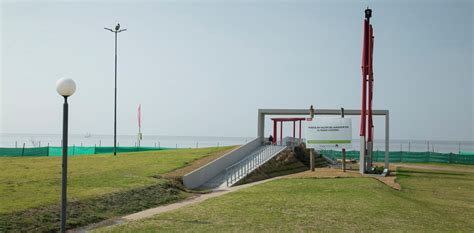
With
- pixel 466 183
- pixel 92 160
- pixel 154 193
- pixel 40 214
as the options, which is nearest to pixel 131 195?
pixel 154 193

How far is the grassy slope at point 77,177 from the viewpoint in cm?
1575

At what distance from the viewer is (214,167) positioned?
Result: 27.1m

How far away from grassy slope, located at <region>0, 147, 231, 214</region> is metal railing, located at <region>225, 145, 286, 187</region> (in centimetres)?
289

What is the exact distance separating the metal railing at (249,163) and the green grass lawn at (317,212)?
13.7ft

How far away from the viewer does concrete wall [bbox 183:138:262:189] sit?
77.8 ft

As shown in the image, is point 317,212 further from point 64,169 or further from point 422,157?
point 422,157

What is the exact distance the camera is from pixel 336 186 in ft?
72.3

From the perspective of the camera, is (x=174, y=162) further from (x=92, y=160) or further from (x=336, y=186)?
(x=336, y=186)

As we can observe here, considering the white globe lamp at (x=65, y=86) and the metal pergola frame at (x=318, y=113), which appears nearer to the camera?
the white globe lamp at (x=65, y=86)

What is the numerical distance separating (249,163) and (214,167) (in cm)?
371

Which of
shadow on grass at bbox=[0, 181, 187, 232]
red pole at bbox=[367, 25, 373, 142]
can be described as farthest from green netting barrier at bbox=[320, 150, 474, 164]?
shadow on grass at bbox=[0, 181, 187, 232]

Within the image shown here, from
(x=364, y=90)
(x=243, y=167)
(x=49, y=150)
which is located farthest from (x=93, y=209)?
(x=49, y=150)

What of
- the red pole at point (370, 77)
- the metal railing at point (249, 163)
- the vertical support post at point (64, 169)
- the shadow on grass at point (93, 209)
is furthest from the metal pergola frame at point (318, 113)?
the vertical support post at point (64, 169)

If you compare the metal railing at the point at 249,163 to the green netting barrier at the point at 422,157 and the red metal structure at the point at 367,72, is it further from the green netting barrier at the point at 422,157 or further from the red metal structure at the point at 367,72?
the green netting barrier at the point at 422,157
